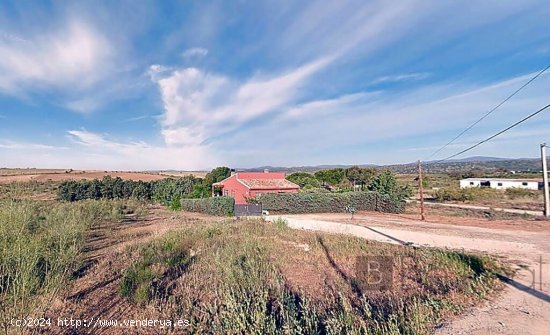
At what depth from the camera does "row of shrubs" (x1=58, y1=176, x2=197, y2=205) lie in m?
36.2

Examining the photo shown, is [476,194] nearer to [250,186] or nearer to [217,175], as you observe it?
[250,186]

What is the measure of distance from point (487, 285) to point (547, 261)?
387cm

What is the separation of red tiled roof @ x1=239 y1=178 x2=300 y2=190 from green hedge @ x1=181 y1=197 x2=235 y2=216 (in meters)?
3.72

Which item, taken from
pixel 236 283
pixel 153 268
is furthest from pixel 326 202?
pixel 236 283

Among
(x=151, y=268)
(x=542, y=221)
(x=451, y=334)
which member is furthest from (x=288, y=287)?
(x=542, y=221)

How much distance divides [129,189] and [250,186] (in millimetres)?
20442

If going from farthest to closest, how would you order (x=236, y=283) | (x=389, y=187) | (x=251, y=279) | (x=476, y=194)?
(x=476, y=194), (x=389, y=187), (x=251, y=279), (x=236, y=283)

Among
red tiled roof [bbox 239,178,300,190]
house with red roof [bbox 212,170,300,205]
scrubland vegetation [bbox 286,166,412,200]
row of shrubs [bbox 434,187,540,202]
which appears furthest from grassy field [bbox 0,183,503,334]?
row of shrubs [bbox 434,187,540,202]

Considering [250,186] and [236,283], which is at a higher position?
[250,186]

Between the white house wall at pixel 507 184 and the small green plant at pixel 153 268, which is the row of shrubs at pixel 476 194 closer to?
the white house wall at pixel 507 184

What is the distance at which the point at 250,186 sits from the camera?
29.3 meters

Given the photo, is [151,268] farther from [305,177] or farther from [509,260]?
[305,177]

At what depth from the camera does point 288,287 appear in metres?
6.57

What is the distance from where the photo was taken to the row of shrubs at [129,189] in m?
36.2
